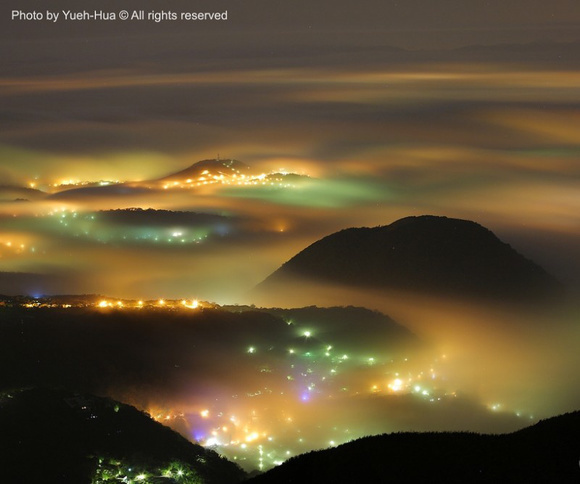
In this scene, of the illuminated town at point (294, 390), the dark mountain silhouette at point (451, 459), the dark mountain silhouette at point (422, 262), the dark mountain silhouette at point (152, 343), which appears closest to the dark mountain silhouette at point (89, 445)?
the illuminated town at point (294, 390)

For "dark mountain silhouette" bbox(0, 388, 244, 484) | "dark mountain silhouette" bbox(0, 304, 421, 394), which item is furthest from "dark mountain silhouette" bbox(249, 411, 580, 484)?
"dark mountain silhouette" bbox(0, 304, 421, 394)

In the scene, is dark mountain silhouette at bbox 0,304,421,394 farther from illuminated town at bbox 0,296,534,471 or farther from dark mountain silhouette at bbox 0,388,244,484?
dark mountain silhouette at bbox 0,388,244,484

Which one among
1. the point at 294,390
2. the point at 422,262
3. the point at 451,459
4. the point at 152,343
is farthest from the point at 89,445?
the point at 422,262

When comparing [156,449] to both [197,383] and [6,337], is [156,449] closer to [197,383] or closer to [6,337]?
[197,383]

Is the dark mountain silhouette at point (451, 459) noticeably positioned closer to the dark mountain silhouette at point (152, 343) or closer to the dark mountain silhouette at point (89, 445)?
the dark mountain silhouette at point (89, 445)

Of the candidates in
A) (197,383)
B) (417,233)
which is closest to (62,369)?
(197,383)

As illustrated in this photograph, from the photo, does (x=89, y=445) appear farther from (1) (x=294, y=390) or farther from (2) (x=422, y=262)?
(2) (x=422, y=262)
